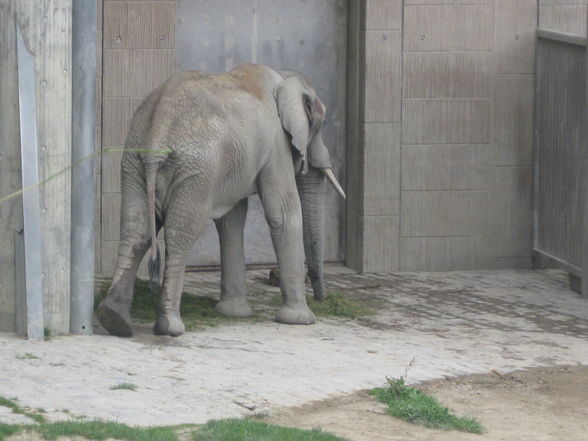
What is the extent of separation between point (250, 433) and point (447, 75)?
664 cm

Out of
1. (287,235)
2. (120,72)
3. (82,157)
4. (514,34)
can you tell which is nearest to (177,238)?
(82,157)

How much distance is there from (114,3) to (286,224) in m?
3.03

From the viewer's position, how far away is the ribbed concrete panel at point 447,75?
12.8 m

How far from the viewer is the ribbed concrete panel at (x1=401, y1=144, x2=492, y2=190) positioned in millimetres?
12859

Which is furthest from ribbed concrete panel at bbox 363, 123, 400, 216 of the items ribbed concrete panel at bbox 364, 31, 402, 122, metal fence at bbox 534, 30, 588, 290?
metal fence at bbox 534, 30, 588, 290

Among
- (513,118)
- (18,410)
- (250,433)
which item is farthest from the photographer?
(513,118)

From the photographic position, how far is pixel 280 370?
8453mm

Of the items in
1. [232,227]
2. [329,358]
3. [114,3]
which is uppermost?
[114,3]

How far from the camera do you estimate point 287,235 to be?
10.1 meters

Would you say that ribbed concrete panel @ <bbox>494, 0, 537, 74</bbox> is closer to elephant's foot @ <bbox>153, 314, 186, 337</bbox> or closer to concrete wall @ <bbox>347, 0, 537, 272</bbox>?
concrete wall @ <bbox>347, 0, 537, 272</bbox>

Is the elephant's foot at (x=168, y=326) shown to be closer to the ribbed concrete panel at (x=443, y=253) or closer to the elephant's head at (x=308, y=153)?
the elephant's head at (x=308, y=153)

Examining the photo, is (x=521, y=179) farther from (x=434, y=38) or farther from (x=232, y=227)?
(x=232, y=227)

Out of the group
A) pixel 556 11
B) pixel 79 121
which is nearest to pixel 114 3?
pixel 79 121

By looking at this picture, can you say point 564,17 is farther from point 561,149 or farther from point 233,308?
point 233,308
